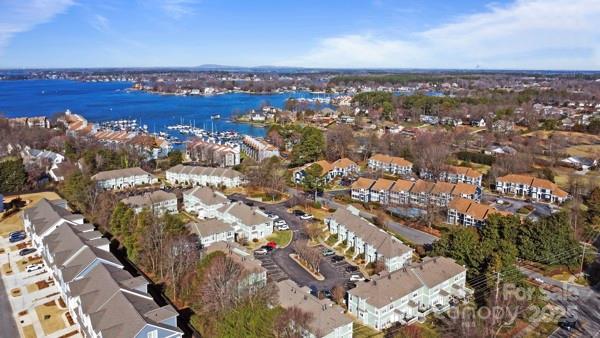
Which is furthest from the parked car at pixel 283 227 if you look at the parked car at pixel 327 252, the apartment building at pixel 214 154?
the apartment building at pixel 214 154

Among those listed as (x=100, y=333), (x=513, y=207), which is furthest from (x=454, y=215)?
(x=100, y=333)

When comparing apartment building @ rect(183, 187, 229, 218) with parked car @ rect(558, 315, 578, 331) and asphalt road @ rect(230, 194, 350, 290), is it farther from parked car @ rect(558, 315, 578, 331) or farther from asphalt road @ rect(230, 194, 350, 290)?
parked car @ rect(558, 315, 578, 331)

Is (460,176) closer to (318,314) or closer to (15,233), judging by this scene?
(318,314)

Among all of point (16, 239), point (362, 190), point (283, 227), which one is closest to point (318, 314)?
point (283, 227)

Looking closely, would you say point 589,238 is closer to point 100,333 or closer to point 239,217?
point 239,217

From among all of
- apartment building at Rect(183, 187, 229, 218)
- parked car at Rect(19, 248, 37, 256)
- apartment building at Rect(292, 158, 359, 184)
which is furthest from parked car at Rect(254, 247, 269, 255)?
apartment building at Rect(292, 158, 359, 184)

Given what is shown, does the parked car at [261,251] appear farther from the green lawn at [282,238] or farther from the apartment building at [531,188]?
the apartment building at [531,188]
